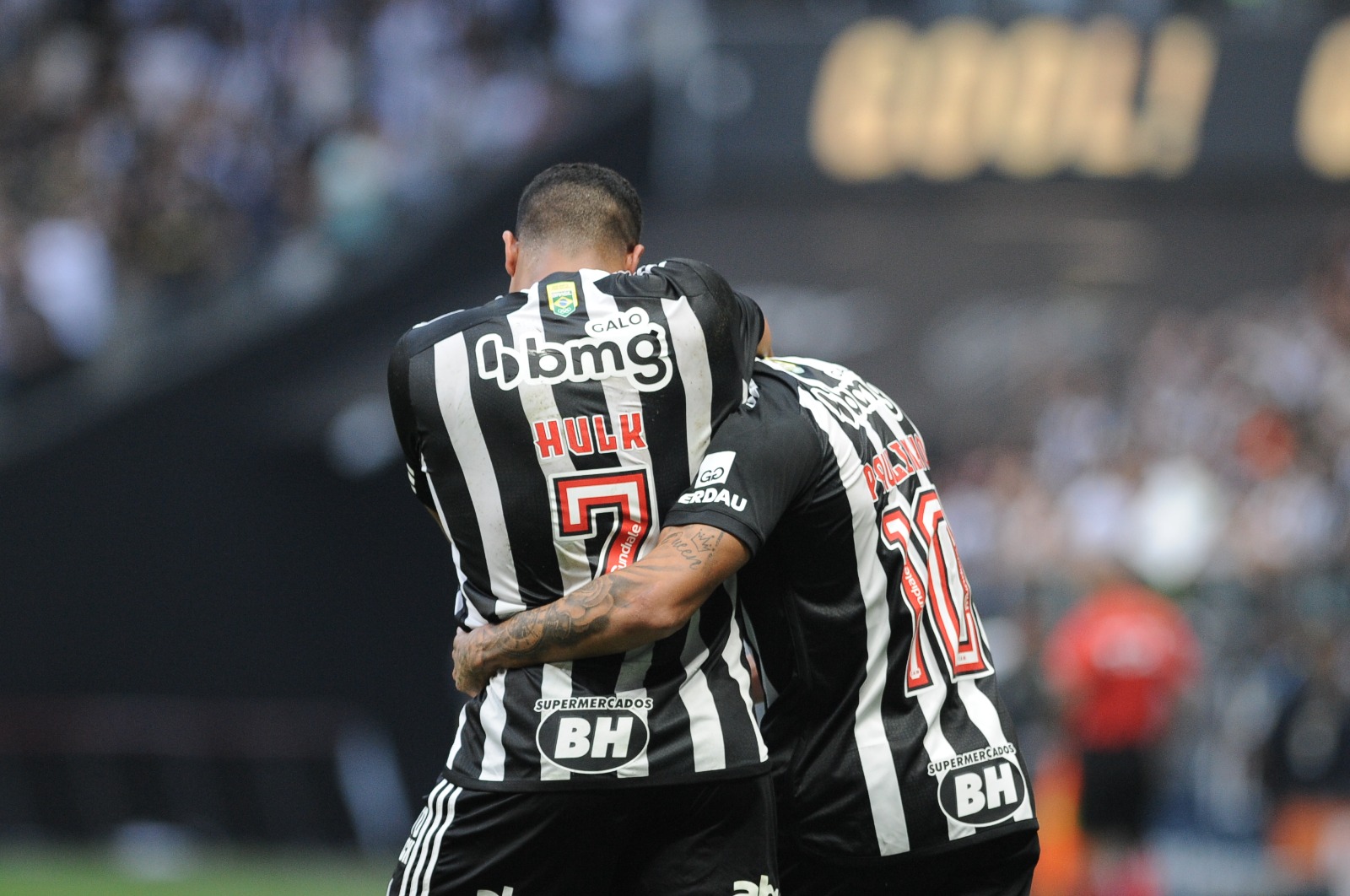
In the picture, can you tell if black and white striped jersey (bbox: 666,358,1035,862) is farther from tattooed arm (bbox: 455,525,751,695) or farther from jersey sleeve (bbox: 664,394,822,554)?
tattooed arm (bbox: 455,525,751,695)

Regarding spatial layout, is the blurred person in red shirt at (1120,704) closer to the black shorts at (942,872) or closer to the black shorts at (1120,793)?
the black shorts at (1120,793)

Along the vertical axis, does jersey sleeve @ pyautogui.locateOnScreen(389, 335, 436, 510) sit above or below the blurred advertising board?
below

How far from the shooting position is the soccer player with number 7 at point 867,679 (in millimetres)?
4094

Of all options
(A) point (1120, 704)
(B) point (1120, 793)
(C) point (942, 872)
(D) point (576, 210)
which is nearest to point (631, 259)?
(D) point (576, 210)

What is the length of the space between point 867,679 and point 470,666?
0.87 metres

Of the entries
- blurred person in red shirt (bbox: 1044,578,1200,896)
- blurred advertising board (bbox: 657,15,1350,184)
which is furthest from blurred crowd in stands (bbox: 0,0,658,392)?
blurred person in red shirt (bbox: 1044,578,1200,896)

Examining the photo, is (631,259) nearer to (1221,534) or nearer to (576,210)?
(576,210)

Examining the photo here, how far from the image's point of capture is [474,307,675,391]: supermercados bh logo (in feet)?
12.8

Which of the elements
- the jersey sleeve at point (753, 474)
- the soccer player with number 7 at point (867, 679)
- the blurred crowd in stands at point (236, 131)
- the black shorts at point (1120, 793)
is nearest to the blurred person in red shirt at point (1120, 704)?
the black shorts at point (1120, 793)

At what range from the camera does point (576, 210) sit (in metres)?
4.11

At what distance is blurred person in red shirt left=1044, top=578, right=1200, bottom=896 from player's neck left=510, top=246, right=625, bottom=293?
635 cm

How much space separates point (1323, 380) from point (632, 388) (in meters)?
8.74

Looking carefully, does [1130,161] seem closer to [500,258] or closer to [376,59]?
[500,258]

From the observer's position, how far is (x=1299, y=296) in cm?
1311
